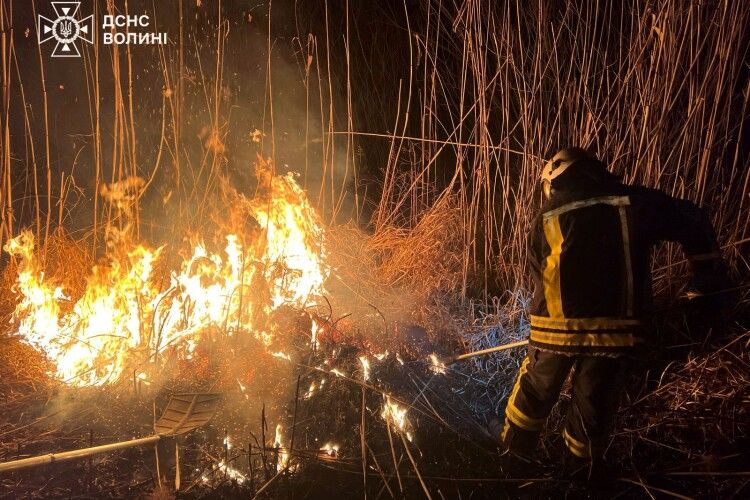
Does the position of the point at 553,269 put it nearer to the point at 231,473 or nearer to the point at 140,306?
the point at 231,473

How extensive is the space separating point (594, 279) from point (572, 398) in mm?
869

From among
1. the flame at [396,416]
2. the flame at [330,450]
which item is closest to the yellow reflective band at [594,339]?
the flame at [396,416]

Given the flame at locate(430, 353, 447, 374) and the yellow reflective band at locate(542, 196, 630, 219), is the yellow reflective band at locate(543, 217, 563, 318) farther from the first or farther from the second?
the flame at locate(430, 353, 447, 374)

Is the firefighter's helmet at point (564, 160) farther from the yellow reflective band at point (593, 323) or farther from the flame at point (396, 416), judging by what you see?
the flame at point (396, 416)

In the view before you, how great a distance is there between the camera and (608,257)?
2885 millimetres

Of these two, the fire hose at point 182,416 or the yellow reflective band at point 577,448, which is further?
the fire hose at point 182,416

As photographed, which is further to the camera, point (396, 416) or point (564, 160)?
point (396, 416)

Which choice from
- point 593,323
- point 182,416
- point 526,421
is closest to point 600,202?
point 593,323

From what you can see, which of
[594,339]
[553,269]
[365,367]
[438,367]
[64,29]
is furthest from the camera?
[64,29]

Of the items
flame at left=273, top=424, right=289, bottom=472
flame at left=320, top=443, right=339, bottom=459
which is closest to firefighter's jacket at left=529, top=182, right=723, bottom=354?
flame at left=320, top=443, right=339, bottom=459

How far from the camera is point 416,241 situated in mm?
6406

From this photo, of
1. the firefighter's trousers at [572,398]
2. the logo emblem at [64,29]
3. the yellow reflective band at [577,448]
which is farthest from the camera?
the logo emblem at [64,29]

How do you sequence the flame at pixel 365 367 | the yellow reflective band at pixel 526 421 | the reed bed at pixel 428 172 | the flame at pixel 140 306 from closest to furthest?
1. the yellow reflective band at pixel 526 421
2. the reed bed at pixel 428 172
3. the flame at pixel 365 367
4. the flame at pixel 140 306

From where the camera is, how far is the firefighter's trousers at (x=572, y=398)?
116 inches
